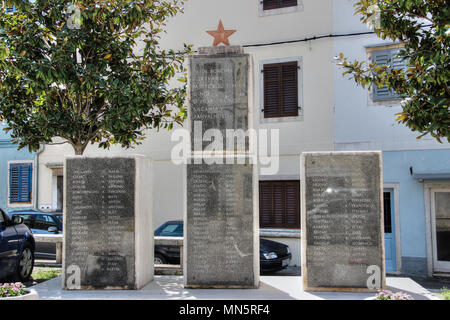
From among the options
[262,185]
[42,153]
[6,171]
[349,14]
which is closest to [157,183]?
[262,185]

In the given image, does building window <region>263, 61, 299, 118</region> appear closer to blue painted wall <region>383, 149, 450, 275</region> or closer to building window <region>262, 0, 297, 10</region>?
building window <region>262, 0, 297, 10</region>

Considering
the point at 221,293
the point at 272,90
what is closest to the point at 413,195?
the point at 272,90

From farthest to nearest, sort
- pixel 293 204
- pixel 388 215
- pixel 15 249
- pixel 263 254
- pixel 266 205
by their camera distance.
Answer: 1. pixel 266 205
2. pixel 293 204
3. pixel 388 215
4. pixel 263 254
5. pixel 15 249

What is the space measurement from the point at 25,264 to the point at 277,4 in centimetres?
1006

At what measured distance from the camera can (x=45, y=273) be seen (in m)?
9.99

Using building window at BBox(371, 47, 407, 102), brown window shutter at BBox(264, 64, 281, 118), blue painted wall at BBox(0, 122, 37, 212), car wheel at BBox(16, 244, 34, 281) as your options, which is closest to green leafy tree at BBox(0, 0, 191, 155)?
car wheel at BBox(16, 244, 34, 281)

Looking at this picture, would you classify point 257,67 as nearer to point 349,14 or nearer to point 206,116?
point 349,14

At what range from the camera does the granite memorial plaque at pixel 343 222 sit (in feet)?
23.3

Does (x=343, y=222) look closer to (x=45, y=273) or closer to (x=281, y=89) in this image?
(x=45, y=273)

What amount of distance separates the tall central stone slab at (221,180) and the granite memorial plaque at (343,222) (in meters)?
0.84

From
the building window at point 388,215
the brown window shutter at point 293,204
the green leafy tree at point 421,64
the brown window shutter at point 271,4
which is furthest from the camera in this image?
the brown window shutter at point 271,4

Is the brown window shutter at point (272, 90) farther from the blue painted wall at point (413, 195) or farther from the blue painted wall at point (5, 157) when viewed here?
the blue painted wall at point (5, 157)

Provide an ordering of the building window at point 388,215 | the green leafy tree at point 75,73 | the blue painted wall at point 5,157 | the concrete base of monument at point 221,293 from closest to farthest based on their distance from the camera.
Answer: the concrete base of monument at point 221,293 < the green leafy tree at point 75,73 < the building window at point 388,215 < the blue painted wall at point 5,157

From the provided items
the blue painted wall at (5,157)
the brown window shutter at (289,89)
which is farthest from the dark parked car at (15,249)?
the blue painted wall at (5,157)
